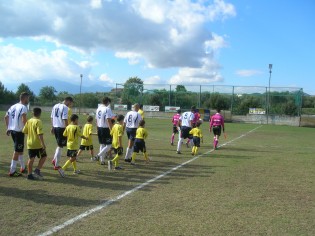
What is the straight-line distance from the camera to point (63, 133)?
945cm

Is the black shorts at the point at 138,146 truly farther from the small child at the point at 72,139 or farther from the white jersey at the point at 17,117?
the white jersey at the point at 17,117

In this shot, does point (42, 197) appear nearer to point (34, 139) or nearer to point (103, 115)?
point (34, 139)

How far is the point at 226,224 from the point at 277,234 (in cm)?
76

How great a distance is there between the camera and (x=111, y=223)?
5465 mm

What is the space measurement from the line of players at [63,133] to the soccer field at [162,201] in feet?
1.42

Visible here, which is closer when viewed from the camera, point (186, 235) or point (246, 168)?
point (186, 235)

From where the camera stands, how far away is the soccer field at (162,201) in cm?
537

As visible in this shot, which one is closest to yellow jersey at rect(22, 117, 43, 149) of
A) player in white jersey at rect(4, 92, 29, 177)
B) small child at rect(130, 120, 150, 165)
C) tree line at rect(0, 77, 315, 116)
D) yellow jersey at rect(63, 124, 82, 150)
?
player in white jersey at rect(4, 92, 29, 177)

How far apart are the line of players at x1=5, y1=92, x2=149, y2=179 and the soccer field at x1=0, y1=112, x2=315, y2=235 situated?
43 centimetres

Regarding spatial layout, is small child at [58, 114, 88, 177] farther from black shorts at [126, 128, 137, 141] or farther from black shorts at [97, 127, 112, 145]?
black shorts at [126, 128, 137, 141]

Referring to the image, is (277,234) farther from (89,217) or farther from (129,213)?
(89,217)

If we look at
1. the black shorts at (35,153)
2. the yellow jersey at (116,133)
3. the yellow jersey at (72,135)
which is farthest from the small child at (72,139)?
the yellow jersey at (116,133)

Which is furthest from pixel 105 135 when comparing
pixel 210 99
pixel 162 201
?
pixel 210 99

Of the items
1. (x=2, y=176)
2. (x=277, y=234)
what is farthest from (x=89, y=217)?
(x=2, y=176)
